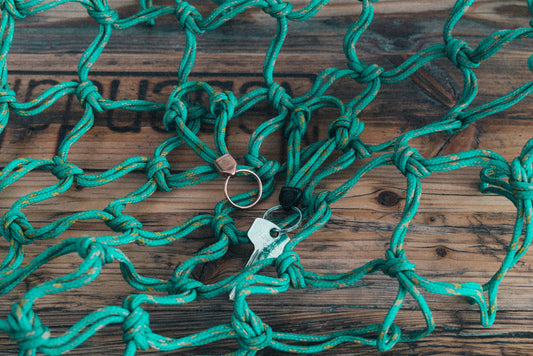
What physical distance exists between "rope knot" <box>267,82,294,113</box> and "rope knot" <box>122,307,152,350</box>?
1.34 feet

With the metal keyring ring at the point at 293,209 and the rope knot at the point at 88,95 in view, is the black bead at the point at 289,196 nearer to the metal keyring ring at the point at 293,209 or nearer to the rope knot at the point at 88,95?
the metal keyring ring at the point at 293,209

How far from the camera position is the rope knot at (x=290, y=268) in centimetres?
68

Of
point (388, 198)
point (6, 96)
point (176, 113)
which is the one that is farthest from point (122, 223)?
point (388, 198)

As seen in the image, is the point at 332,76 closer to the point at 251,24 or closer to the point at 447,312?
the point at 251,24

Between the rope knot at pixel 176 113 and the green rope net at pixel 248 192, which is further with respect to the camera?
the rope knot at pixel 176 113

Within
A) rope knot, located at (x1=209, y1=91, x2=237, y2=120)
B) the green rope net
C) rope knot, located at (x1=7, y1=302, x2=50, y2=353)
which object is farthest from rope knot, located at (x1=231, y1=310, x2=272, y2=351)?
rope knot, located at (x1=209, y1=91, x2=237, y2=120)

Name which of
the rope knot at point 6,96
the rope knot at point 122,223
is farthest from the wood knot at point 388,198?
the rope knot at point 6,96

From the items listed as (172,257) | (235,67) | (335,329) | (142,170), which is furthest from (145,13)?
(335,329)

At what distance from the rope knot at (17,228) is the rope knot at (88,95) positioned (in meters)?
0.23

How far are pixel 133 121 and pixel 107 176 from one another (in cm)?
15

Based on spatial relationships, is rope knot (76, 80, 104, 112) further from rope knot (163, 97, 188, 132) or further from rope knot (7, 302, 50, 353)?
rope knot (7, 302, 50, 353)

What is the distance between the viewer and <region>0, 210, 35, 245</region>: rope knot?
72 cm

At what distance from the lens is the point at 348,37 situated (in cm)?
87

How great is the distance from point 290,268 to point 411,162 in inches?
9.1
